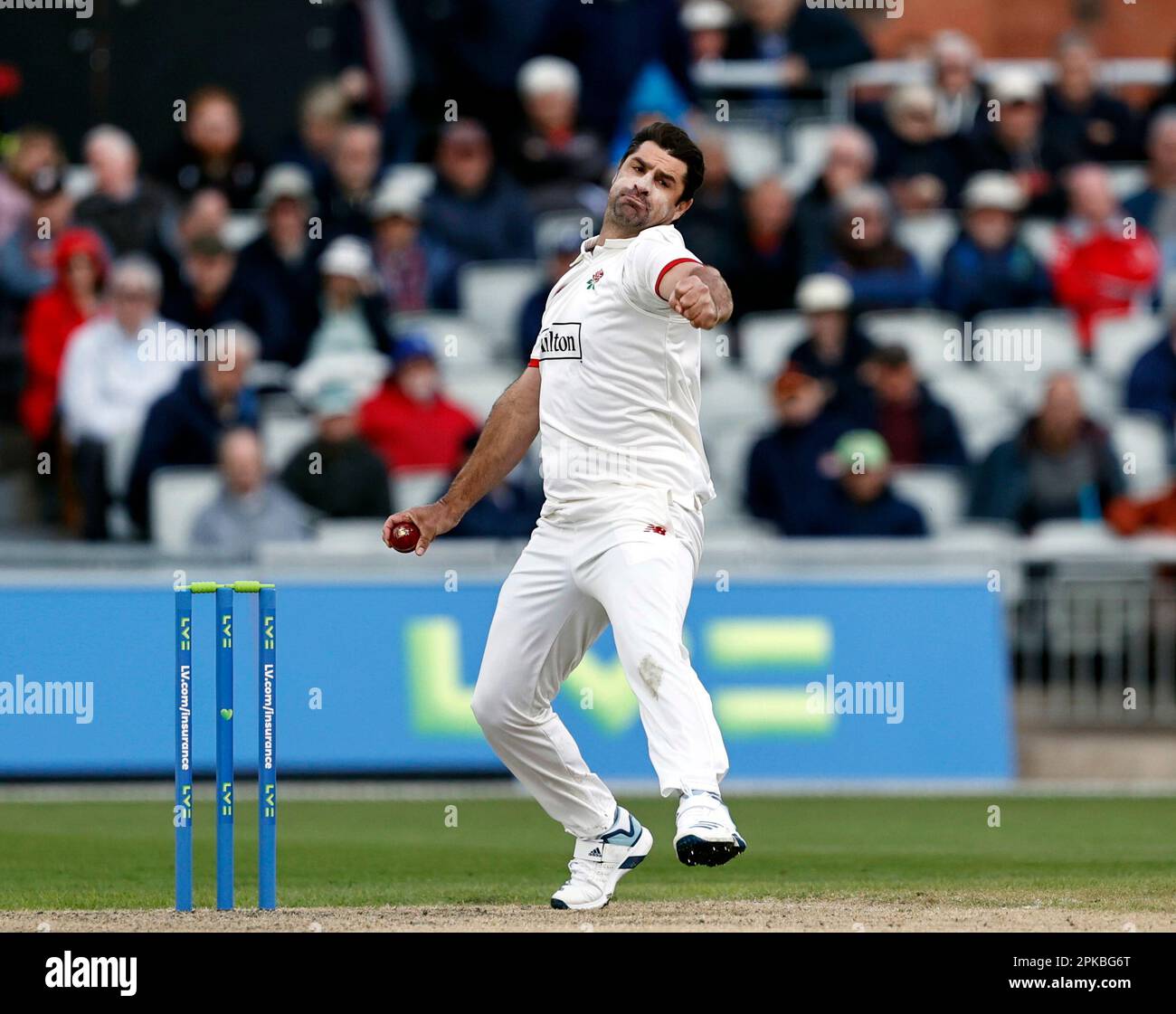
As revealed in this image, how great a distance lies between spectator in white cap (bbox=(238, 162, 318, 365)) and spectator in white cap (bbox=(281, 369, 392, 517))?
1386 mm

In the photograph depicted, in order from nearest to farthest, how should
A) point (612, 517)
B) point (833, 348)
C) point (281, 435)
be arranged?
point (612, 517), point (281, 435), point (833, 348)

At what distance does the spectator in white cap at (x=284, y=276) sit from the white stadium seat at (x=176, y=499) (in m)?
1.63

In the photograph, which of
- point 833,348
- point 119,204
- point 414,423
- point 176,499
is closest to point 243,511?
point 176,499

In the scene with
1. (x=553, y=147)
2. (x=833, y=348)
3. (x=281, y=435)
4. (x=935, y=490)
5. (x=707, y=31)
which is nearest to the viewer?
(x=281, y=435)

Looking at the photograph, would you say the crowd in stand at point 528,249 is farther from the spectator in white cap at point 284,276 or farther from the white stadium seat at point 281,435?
the white stadium seat at point 281,435

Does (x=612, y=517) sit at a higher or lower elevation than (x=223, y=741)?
higher

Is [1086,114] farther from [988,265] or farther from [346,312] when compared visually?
[346,312]

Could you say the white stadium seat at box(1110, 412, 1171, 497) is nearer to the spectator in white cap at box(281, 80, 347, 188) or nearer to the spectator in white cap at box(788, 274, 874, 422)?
the spectator in white cap at box(788, 274, 874, 422)

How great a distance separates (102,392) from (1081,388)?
6744 mm

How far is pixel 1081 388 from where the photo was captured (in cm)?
1612

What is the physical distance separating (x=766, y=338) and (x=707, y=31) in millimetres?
2996

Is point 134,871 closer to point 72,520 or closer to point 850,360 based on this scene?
point 72,520

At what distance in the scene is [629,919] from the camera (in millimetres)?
7504

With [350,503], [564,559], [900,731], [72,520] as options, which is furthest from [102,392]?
[564,559]
